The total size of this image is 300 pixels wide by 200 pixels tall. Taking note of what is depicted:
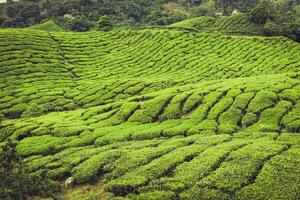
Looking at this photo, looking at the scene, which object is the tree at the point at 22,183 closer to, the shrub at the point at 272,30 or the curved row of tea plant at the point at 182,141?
the curved row of tea plant at the point at 182,141

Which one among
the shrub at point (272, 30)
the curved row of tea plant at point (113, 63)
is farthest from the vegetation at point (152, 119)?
the shrub at point (272, 30)

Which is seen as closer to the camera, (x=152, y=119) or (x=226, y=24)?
(x=152, y=119)

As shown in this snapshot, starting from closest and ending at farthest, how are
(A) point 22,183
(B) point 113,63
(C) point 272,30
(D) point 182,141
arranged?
(A) point 22,183 → (D) point 182,141 → (B) point 113,63 → (C) point 272,30

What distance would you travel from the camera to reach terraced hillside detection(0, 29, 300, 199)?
20.8m

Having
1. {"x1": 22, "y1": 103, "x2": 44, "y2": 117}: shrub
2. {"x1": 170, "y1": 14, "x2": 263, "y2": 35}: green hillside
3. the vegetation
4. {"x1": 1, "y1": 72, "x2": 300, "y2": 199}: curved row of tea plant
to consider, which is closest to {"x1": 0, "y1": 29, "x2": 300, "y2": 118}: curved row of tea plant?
{"x1": 22, "y1": 103, "x2": 44, "y2": 117}: shrub

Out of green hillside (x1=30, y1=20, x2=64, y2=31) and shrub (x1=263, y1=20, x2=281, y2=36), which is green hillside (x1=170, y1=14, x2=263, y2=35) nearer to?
shrub (x1=263, y1=20, x2=281, y2=36)

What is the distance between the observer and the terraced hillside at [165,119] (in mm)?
20828

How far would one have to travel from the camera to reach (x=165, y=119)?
34.8m

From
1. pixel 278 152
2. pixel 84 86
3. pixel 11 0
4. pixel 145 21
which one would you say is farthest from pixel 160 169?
pixel 11 0

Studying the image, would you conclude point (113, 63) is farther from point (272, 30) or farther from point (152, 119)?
point (272, 30)

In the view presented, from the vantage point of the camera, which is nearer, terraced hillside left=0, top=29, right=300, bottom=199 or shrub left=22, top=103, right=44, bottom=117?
terraced hillside left=0, top=29, right=300, bottom=199

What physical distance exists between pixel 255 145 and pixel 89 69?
173ft

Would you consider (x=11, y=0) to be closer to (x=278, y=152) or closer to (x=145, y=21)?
(x=145, y=21)

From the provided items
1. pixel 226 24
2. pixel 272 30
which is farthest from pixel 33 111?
pixel 226 24
